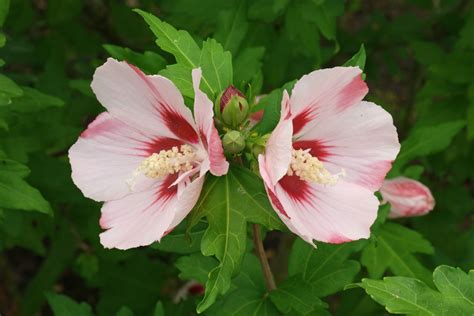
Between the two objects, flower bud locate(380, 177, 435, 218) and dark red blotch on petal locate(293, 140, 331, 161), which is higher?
dark red blotch on petal locate(293, 140, 331, 161)

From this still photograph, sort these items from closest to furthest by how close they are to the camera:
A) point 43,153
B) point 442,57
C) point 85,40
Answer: point 43,153 → point 442,57 → point 85,40

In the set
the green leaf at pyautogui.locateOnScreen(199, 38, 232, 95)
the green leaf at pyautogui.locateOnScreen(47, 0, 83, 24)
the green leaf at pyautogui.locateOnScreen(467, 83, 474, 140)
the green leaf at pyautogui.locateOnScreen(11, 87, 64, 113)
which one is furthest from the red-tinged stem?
the green leaf at pyautogui.locateOnScreen(47, 0, 83, 24)

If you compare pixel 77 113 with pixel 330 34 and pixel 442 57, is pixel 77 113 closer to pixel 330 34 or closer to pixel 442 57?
pixel 330 34

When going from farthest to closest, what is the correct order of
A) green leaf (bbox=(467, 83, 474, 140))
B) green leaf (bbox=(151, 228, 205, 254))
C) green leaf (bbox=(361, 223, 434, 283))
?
green leaf (bbox=(467, 83, 474, 140))
green leaf (bbox=(361, 223, 434, 283))
green leaf (bbox=(151, 228, 205, 254))

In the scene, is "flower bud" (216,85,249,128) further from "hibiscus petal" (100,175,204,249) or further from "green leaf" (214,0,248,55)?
"green leaf" (214,0,248,55)

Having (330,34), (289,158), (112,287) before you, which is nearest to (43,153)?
(112,287)

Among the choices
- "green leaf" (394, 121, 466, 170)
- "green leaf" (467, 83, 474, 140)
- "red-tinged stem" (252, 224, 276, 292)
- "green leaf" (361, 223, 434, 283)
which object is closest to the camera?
"red-tinged stem" (252, 224, 276, 292)

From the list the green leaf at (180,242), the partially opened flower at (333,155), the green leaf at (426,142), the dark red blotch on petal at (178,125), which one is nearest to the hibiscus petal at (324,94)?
the partially opened flower at (333,155)

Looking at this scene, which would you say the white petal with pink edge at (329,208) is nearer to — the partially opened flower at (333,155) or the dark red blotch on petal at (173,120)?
the partially opened flower at (333,155)
